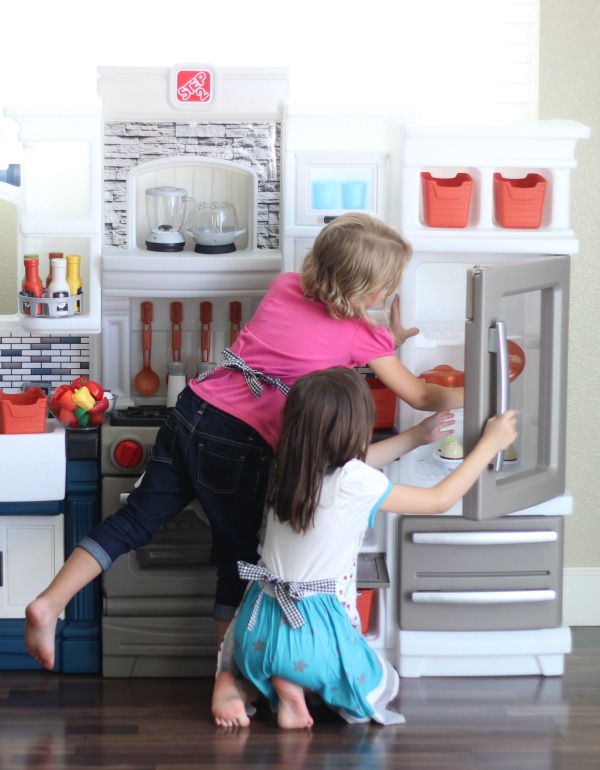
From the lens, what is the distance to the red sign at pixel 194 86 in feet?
10.5

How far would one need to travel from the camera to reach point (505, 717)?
282 cm

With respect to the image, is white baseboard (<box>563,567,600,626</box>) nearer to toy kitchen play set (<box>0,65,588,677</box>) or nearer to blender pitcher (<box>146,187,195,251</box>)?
toy kitchen play set (<box>0,65,588,677</box>)

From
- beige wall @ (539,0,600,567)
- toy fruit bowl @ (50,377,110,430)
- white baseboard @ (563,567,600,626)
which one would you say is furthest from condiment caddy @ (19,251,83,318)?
white baseboard @ (563,567,600,626)

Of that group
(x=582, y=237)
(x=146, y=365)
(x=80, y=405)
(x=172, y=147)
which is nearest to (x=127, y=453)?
(x=80, y=405)

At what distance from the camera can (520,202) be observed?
299cm

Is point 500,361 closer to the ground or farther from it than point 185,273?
closer to the ground

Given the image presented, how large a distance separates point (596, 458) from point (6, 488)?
180 centimetres

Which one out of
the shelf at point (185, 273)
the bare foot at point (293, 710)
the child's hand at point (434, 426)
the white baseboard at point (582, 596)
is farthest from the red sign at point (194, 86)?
the white baseboard at point (582, 596)

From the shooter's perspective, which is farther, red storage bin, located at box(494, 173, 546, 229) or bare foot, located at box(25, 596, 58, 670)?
red storage bin, located at box(494, 173, 546, 229)

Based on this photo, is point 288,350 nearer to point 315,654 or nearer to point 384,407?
point 384,407

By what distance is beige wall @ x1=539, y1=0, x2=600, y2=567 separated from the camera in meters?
3.36

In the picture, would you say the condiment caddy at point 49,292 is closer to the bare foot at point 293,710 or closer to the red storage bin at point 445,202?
the red storage bin at point 445,202

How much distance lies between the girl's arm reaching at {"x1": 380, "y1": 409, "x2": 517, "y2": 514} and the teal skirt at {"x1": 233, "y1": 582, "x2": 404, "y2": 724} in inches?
11.2

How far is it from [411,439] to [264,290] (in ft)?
2.10
